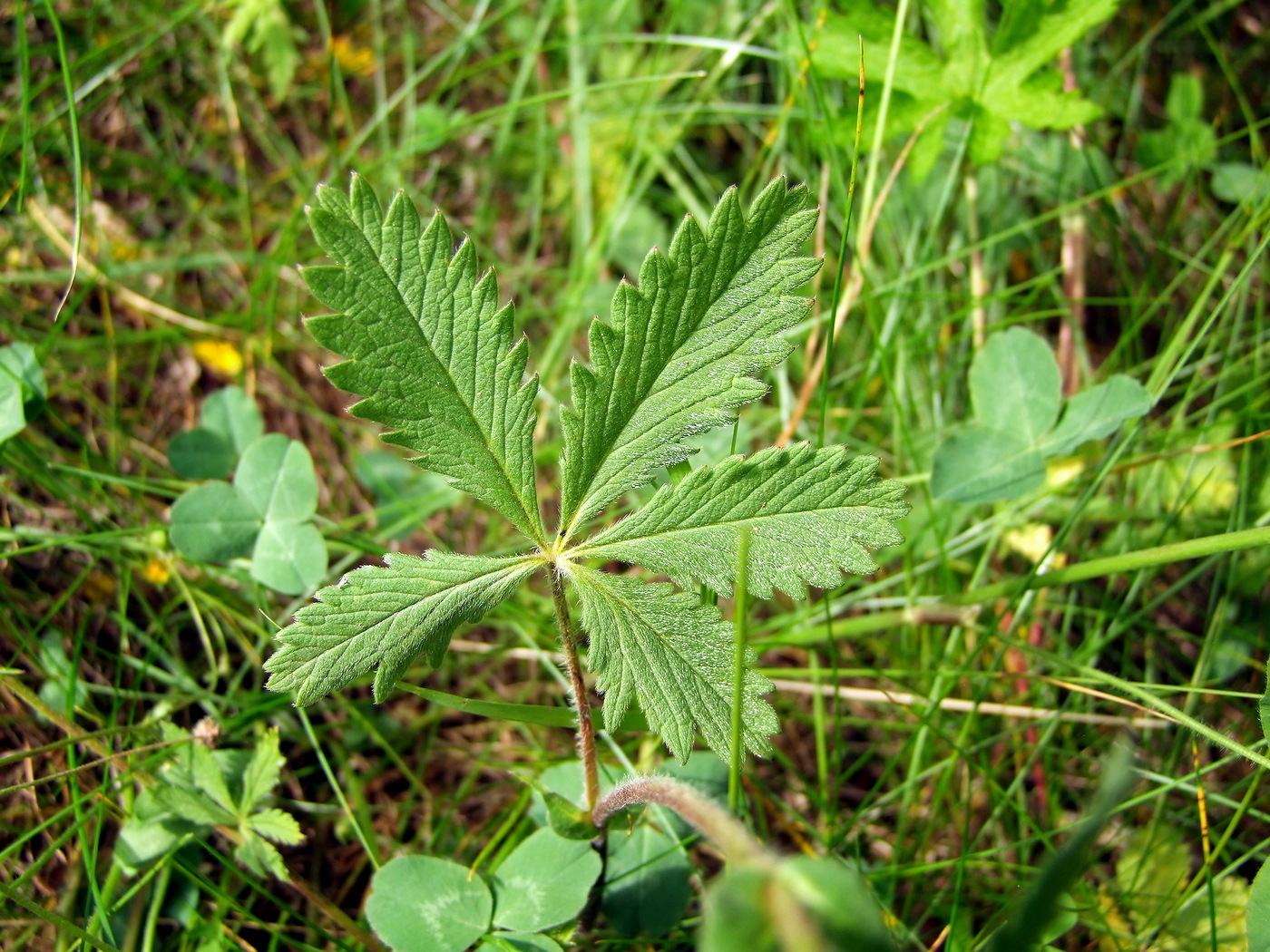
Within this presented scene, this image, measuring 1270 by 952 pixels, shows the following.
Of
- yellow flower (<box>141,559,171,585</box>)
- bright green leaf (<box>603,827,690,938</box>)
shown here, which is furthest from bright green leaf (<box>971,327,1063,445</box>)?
yellow flower (<box>141,559,171,585</box>)

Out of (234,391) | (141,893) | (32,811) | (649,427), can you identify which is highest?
(649,427)

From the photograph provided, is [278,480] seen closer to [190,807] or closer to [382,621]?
[190,807]

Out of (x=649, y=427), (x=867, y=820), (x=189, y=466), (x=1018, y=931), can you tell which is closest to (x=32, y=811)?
(x=189, y=466)

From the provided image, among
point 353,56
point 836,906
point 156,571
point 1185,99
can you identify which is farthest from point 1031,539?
point 353,56

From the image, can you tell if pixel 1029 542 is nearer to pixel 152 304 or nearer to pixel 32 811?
pixel 32 811

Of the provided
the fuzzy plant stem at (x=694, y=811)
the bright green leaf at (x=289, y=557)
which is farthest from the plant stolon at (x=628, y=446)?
the bright green leaf at (x=289, y=557)

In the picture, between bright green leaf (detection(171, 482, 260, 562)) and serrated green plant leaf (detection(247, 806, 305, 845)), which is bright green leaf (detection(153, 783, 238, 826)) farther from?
bright green leaf (detection(171, 482, 260, 562))
